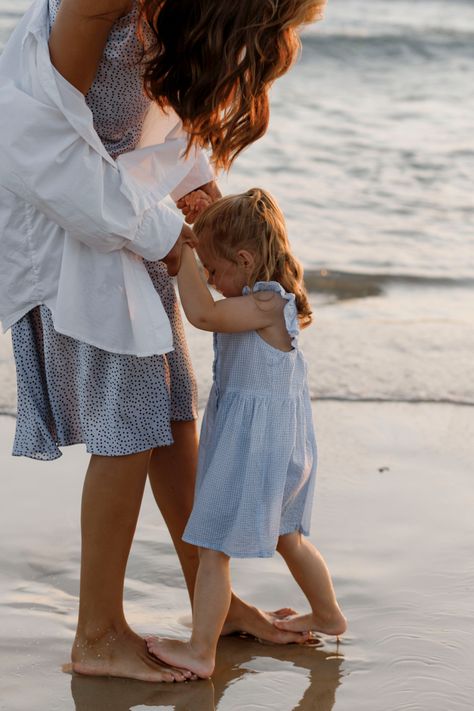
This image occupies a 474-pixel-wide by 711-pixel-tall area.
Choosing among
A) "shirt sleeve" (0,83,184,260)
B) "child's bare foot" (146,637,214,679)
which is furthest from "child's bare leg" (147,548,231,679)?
"shirt sleeve" (0,83,184,260)

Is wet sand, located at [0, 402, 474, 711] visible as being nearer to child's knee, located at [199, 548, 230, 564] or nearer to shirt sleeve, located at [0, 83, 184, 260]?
child's knee, located at [199, 548, 230, 564]

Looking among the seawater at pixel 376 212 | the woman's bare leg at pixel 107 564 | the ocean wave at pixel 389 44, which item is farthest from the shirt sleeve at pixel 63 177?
the ocean wave at pixel 389 44

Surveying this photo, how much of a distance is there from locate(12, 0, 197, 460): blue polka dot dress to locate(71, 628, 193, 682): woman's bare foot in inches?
16.9

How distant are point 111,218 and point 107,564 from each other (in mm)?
772

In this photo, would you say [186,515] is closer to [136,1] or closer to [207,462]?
[207,462]

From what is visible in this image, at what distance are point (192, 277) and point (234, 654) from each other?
90 cm

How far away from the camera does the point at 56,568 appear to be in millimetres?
3000

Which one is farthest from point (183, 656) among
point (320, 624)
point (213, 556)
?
point (320, 624)

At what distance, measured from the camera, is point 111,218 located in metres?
2.26

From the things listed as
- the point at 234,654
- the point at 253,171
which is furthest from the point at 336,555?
the point at 253,171

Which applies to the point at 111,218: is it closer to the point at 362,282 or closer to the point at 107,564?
the point at 107,564

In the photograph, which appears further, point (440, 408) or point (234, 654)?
point (440, 408)

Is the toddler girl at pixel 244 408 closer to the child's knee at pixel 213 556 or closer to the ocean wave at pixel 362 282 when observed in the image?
the child's knee at pixel 213 556

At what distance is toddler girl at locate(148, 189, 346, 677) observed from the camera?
251 centimetres
